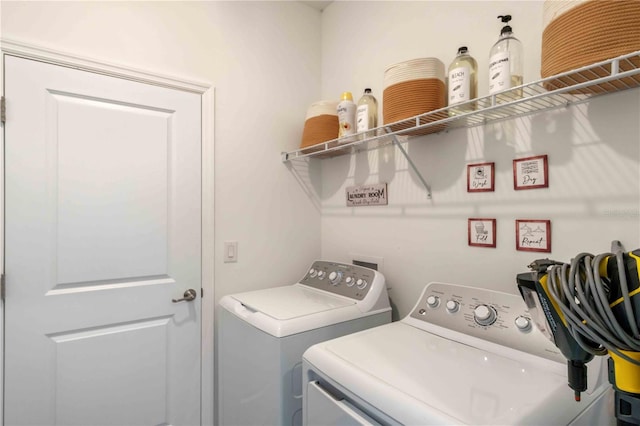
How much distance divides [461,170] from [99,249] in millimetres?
1655

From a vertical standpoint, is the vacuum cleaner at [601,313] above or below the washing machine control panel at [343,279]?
above

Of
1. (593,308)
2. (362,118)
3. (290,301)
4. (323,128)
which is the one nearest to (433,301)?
(290,301)

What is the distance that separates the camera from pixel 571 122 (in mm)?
1130

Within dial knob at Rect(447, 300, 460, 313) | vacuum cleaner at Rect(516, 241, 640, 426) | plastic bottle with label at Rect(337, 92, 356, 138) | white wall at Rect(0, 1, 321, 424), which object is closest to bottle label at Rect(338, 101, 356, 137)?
plastic bottle with label at Rect(337, 92, 356, 138)

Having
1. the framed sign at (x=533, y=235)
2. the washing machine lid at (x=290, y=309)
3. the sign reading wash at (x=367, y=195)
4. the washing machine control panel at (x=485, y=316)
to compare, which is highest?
the sign reading wash at (x=367, y=195)

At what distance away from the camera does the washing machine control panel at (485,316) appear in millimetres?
1028

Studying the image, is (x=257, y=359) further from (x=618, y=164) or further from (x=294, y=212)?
(x=618, y=164)

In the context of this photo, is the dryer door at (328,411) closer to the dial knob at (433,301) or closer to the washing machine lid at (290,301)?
the washing machine lid at (290,301)

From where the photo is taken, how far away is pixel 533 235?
4.01 feet

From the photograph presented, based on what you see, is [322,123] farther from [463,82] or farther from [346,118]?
[463,82]

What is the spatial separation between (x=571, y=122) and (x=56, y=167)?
6.57 feet

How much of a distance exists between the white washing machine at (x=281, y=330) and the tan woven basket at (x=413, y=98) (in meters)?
0.73

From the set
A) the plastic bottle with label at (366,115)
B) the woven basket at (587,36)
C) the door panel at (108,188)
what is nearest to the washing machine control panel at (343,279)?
the plastic bottle with label at (366,115)

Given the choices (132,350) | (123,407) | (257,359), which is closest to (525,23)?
(257,359)
